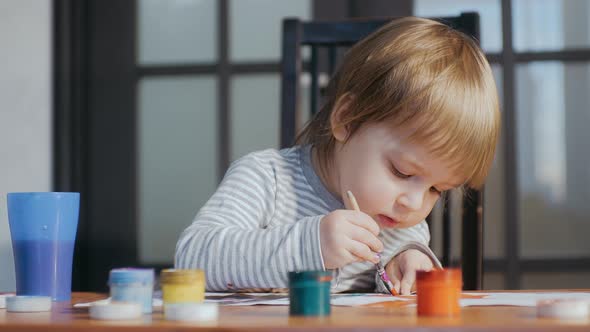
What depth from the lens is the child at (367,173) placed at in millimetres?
950

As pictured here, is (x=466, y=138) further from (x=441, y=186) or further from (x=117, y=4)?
(x=117, y=4)

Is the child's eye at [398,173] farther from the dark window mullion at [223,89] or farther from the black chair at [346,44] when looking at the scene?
the dark window mullion at [223,89]

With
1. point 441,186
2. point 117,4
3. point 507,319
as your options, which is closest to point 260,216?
point 441,186

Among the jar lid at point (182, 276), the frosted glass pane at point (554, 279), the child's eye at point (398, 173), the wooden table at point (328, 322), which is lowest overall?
the frosted glass pane at point (554, 279)

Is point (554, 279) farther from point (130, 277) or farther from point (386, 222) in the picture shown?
point (130, 277)

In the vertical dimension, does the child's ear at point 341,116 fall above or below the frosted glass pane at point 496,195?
above

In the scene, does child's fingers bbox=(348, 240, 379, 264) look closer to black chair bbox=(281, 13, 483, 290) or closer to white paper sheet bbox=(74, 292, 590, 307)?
white paper sheet bbox=(74, 292, 590, 307)

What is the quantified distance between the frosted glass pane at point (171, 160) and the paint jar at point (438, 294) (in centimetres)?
165

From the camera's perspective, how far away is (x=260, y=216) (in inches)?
46.5

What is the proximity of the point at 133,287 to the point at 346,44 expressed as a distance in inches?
32.5

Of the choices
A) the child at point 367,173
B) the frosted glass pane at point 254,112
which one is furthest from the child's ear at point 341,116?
the frosted glass pane at point 254,112

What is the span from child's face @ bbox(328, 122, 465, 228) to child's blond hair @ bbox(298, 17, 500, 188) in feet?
0.05

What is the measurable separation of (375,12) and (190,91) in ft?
1.76

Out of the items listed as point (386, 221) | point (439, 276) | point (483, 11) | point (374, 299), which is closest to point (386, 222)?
point (386, 221)
